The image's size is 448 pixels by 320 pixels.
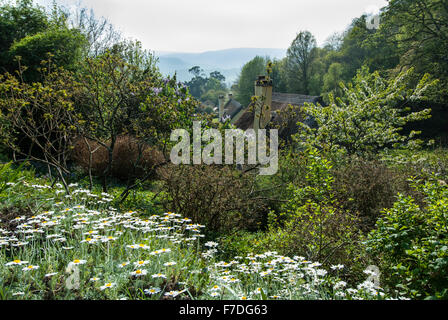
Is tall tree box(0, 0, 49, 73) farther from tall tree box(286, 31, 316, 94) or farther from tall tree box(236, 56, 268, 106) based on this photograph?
Result: tall tree box(236, 56, 268, 106)

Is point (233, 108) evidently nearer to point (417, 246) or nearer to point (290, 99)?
point (290, 99)

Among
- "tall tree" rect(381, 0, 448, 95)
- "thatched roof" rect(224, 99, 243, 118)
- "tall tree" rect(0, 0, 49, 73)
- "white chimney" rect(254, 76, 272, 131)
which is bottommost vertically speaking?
"white chimney" rect(254, 76, 272, 131)

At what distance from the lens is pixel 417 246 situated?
2742mm

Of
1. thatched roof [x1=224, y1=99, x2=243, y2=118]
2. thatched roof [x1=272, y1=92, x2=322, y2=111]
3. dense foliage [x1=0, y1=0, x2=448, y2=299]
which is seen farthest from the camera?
thatched roof [x1=224, y1=99, x2=243, y2=118]

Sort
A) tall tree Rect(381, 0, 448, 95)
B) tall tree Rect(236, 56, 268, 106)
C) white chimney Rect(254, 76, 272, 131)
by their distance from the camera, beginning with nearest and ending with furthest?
white chimney Rect(254, 76, 272, 131) → tall tree Rect(381, 0, 448, 95) → tall tree Rect(236, 56, 268, 106)

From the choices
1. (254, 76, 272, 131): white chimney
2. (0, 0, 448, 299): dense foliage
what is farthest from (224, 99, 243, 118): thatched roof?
(254, 76, 272, 131): white chimney

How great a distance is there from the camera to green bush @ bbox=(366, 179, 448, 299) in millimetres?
2498

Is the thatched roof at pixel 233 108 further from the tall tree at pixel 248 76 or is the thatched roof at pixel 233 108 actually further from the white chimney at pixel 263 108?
the white chimney at pixel 263 108

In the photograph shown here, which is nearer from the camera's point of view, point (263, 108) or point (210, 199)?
point (210, 199)

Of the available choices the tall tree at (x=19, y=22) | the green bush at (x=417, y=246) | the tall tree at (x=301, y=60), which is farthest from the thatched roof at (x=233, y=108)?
the green bush at (x=417, y=246)

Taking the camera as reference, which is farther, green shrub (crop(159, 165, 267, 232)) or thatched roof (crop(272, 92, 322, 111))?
thatched roof (crop(272, 92, 322, 111))

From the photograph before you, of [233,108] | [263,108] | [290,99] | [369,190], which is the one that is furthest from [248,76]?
[369,190]

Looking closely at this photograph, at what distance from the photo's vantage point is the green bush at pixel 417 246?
2498 millimetres

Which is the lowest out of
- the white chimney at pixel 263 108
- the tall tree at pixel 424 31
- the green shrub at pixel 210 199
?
the green shrub at pixel 210 199
